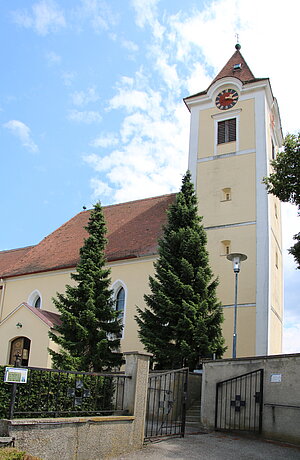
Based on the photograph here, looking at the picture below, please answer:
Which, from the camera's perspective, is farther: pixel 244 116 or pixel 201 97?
pixel 201 97

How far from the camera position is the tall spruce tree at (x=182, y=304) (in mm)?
16562

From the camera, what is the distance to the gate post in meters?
9.12

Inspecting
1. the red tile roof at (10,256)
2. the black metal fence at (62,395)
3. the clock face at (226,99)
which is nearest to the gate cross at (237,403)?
the black metal fence at (62,395)

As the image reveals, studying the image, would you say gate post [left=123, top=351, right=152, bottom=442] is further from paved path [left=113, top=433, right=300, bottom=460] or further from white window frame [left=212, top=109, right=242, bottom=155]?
white window frame [left=212, top=109, right=242, bottom=155]

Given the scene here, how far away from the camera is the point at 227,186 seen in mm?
23547

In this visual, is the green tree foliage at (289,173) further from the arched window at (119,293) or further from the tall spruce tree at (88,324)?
the arched window at (119,293)

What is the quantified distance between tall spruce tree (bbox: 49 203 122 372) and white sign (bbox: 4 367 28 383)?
8.76m

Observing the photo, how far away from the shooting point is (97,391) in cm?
902

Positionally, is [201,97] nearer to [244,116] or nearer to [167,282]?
[244,116]

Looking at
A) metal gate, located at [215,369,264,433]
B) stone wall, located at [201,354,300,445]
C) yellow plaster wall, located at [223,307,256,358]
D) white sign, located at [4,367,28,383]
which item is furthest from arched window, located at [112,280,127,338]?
white sign, located at [4,367,28,383]

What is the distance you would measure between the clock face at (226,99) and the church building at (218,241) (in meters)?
0.06

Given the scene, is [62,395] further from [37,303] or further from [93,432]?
[37,303]

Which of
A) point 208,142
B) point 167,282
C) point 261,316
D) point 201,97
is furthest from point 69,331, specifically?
point 201,97

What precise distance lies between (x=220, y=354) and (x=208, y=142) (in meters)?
11.9
